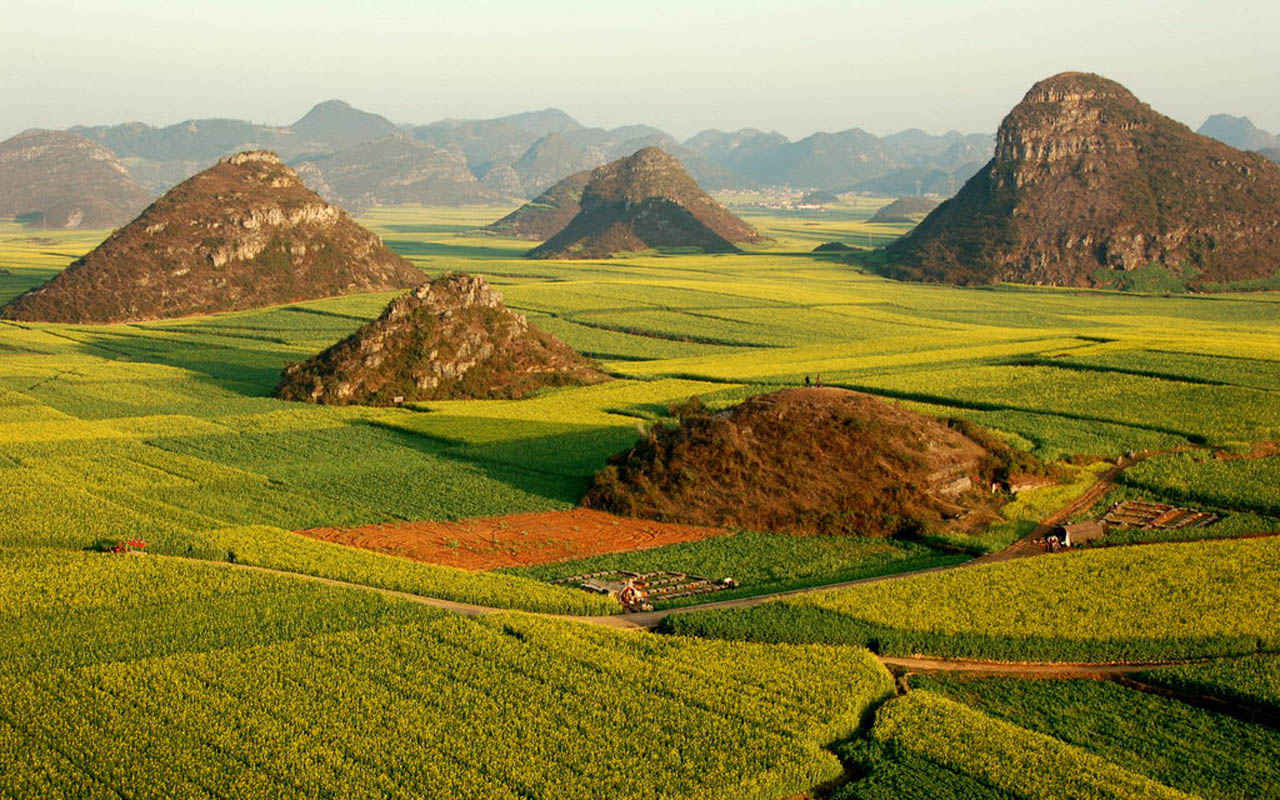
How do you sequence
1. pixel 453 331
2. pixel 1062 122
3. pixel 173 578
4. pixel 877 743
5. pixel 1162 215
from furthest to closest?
1. pixel 1062 122
2. pixel 1162 215
3. pixel 453 331
4. pixel 173 578
5. pixel 877 743

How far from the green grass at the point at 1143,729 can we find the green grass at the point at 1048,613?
6.16 ft

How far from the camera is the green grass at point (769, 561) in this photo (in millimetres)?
38625

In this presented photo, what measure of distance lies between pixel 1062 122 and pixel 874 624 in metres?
152

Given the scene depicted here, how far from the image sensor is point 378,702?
26.0 meters

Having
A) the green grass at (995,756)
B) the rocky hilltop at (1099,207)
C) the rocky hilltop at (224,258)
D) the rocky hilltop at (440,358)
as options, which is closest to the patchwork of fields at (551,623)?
the green grass at (995,756)

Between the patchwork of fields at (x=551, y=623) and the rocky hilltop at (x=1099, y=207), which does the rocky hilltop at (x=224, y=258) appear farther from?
the rocky hilltop at (x=1099, y=207)

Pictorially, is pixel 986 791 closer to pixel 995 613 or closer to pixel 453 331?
pixel 995 613

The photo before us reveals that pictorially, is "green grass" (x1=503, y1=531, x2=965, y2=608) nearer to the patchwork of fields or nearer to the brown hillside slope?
the patchwork of fields

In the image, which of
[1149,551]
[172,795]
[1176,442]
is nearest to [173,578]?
[172,795]

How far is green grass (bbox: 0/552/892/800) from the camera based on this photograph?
74.3ft

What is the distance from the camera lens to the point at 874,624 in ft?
106

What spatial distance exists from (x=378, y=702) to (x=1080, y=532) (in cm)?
3004

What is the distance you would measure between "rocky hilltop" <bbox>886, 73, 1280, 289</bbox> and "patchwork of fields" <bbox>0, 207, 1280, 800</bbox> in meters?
84.0

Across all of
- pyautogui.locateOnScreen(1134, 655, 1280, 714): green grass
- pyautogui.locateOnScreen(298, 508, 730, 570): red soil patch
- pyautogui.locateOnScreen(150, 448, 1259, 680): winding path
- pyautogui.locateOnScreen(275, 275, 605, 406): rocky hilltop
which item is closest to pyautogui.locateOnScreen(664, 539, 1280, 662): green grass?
pyautogui.locateOnScreen(150, 448, 1259, 680): winding path
